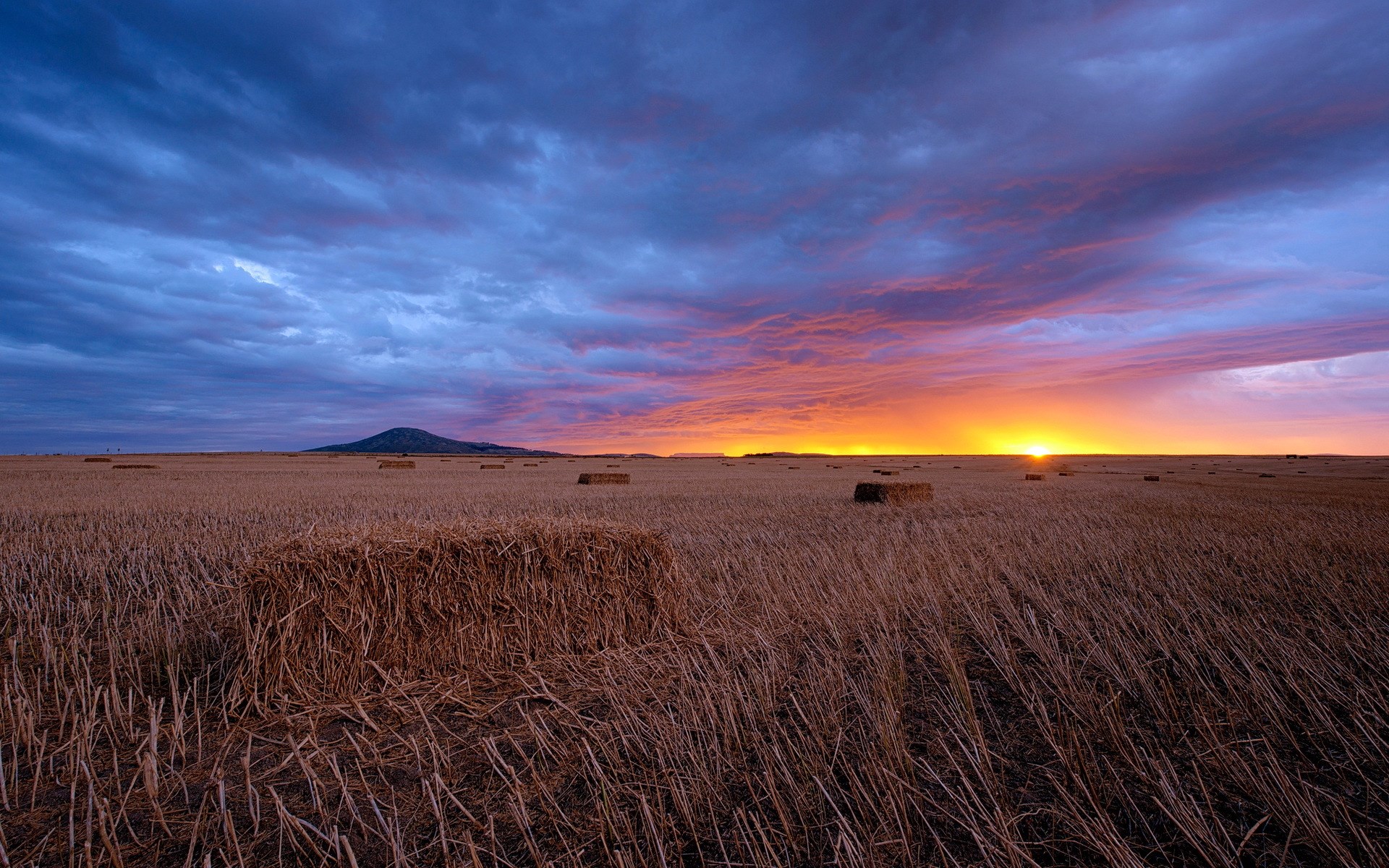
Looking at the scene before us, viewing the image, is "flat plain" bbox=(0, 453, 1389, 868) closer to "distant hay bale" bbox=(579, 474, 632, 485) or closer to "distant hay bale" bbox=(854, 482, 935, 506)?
"distant hay bale" bbox=(854, 482, 935, 506)

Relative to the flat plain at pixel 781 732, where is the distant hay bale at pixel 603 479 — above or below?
above

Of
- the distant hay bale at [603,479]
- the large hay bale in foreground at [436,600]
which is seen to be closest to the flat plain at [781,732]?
the large hay bale in foreground at [436,600]

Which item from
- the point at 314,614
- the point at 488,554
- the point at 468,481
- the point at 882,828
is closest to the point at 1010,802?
the point at 882,828

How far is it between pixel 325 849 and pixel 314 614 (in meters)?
2.53

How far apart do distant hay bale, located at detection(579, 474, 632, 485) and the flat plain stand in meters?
20.3

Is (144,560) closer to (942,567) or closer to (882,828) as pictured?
(882,828)

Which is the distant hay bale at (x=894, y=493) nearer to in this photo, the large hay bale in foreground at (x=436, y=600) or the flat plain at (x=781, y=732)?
the flat plain at (x=781, y=732)

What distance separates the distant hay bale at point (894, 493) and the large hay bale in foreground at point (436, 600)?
44.8 feet

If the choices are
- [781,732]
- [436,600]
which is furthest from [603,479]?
[781,732]

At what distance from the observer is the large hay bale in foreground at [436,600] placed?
4.84 m

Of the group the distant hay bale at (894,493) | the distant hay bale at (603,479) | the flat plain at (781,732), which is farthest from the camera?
the distant hay bale at (603,479)

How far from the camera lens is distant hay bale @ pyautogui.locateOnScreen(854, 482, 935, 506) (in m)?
18.6

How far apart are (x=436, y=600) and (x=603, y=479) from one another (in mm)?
23793

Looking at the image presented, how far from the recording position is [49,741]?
4133 millimetres
